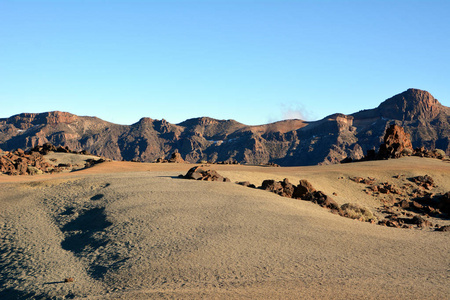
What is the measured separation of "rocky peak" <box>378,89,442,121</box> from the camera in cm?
16462

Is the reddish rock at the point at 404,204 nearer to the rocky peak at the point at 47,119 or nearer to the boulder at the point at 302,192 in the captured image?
the boulder at the point at 302,192

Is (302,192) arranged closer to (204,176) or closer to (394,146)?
(204,176)

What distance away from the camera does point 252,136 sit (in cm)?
16888

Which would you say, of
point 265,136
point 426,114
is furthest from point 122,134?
point 426,114

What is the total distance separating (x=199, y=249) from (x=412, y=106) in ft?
570

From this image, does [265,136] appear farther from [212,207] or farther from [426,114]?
[212,207]

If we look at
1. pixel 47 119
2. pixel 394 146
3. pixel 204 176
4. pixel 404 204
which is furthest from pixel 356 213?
pixel 47 119

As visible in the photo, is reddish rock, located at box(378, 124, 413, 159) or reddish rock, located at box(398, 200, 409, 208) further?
reddish rock, located at box(378, 124, 413, 159)

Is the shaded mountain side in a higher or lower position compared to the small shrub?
higher

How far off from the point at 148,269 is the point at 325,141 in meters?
155

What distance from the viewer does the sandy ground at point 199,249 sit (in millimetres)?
9047

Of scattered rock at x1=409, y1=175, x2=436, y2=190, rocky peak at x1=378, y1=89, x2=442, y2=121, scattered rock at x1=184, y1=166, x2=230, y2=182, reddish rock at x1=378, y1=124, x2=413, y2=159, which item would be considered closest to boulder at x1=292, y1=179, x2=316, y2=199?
scattered rock at x1=184, y1=166, x2=230, y2=182

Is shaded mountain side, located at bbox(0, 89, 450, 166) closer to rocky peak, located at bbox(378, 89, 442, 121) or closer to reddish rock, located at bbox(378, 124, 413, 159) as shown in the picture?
rocky peak, located at bbox(378, 89, 442, 121)

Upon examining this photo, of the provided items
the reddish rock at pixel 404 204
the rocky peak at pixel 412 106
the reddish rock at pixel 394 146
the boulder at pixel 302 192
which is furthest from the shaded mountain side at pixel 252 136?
the boulder at pixel 302 192
